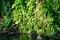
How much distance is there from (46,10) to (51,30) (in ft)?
2.19

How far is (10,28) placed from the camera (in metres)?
11.7

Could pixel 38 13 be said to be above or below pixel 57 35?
above

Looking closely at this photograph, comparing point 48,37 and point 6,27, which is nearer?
point 48,37

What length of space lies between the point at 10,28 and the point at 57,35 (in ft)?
5.82

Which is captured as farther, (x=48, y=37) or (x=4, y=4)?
(x=4, y=4)

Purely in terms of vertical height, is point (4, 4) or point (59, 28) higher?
point (4, 4)

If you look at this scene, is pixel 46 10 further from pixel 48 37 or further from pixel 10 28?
pixel 10 28

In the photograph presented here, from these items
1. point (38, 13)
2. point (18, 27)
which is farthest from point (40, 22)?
point (18, 27)

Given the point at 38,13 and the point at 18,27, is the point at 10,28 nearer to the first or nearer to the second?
the point at 18,27

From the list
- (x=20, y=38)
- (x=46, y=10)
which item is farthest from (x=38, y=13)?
(x=20, y=38)

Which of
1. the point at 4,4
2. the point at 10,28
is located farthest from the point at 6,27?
the point at 4,4

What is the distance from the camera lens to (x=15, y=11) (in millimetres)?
11688

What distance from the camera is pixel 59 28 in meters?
10.9

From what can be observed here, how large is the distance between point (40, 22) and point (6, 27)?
4.44 feet
